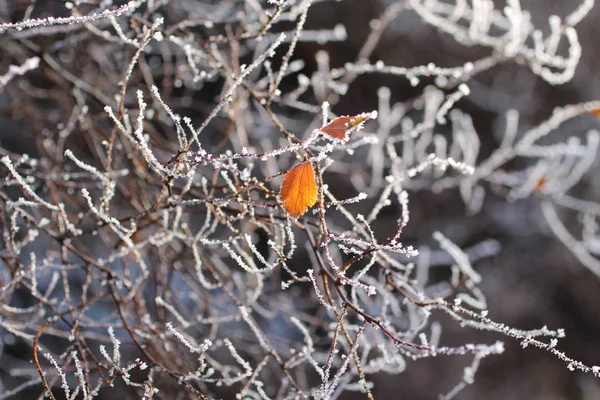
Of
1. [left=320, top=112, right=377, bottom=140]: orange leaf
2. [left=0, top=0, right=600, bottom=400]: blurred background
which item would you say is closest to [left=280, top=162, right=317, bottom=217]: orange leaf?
[left=320, top=112, right=377, bottom=140]: orange leaf

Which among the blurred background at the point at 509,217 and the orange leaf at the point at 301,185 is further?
the blurred background at the point at 509,217

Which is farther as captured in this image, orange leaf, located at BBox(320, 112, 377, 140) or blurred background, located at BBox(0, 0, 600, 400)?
blurred background, located at BBox(0, 0, 600, 400)

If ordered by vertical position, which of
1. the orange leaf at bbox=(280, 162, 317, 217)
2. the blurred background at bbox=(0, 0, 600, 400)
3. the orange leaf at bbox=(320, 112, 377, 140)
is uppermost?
the blurred background at bbox=(0, 0, 600, 400)

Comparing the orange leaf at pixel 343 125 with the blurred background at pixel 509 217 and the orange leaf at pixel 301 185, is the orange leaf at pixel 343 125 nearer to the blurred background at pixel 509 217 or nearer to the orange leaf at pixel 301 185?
the orange leaf at pixel 301 185

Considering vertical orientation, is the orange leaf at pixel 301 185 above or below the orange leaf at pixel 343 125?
below

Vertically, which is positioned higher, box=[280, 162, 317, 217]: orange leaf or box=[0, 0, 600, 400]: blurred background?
box=[0, 0, 600, 400]: blurred background

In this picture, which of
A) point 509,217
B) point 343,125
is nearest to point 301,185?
point 343,125

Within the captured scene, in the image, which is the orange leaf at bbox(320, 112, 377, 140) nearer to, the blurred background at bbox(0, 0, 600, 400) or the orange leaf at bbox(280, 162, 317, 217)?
the orange leaf at bbox(280, 162, 317, 217)

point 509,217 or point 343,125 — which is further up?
point 509,217

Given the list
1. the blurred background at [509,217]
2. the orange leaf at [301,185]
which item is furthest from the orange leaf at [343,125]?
the blurred background at [509,217]

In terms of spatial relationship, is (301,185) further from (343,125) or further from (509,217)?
(509,217)
